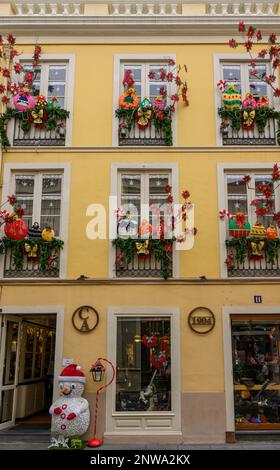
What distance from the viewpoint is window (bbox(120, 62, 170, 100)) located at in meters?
11.3

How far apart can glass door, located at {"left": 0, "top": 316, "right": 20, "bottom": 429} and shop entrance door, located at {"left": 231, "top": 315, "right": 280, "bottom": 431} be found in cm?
480

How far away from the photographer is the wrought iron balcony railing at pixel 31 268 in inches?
404

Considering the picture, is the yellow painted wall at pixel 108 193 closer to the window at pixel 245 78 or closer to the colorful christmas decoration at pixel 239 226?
the colorful christmas decoration at pixel 239 226

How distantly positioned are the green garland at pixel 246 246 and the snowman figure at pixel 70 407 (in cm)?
404

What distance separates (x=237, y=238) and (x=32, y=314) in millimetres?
4683

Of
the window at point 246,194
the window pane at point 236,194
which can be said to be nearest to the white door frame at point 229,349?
the window at point 246,194

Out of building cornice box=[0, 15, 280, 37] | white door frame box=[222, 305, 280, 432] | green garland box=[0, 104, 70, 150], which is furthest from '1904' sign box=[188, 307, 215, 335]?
building cornice box=[0, 15, 280, 37]

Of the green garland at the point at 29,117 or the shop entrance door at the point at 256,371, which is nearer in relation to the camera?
the shop entrance door at the point at 256,371

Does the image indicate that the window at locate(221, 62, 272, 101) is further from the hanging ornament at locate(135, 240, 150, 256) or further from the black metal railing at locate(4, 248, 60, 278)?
the black metal railing at locate(4, 248, 60, 278)

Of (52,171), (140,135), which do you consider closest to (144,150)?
(140,135)

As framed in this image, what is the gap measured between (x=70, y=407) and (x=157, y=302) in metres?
2.69

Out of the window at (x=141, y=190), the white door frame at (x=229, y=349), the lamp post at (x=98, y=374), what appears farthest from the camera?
the window at (x=141, y=190)

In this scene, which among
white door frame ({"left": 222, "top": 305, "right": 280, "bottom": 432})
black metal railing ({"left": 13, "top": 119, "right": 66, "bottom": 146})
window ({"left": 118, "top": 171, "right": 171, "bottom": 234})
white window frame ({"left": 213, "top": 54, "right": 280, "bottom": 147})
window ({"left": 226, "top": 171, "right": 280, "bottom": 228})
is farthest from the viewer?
white window frame ({"left": 213, "top": 54, "right": 280, "bottom": 147})

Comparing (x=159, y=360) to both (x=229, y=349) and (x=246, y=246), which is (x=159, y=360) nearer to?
(x=229, y=349)
